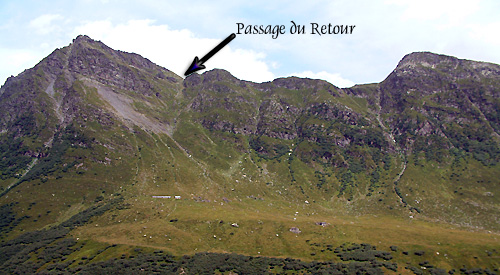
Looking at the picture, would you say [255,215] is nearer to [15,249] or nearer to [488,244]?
[488,244]

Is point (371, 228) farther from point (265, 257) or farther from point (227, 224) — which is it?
point (227, 224)

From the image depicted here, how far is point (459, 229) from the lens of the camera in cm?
18838

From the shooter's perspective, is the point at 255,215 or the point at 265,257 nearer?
the point at 265,257

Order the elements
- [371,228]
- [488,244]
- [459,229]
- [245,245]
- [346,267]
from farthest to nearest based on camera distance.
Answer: [459,229] → [371,228] → [245,245] → [488,244] → [346,267]

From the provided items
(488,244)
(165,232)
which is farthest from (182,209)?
(488,244)

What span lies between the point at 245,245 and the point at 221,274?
33.6 metres

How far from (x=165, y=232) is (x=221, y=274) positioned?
2206 inches

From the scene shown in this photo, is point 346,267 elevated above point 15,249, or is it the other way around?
point 346,267

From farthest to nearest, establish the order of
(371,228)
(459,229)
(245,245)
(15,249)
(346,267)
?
1. (459,229)
2. (371,228)
3. (15,249)
4. (245,245)
5. (346,267)

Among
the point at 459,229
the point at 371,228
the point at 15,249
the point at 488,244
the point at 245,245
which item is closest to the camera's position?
the point at 488,244

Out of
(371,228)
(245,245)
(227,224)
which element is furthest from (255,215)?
(371,228)

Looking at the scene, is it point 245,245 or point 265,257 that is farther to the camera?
point 245,245

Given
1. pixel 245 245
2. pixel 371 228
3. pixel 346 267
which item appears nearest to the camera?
pixel 346 267

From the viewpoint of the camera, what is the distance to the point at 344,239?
15600 cm
